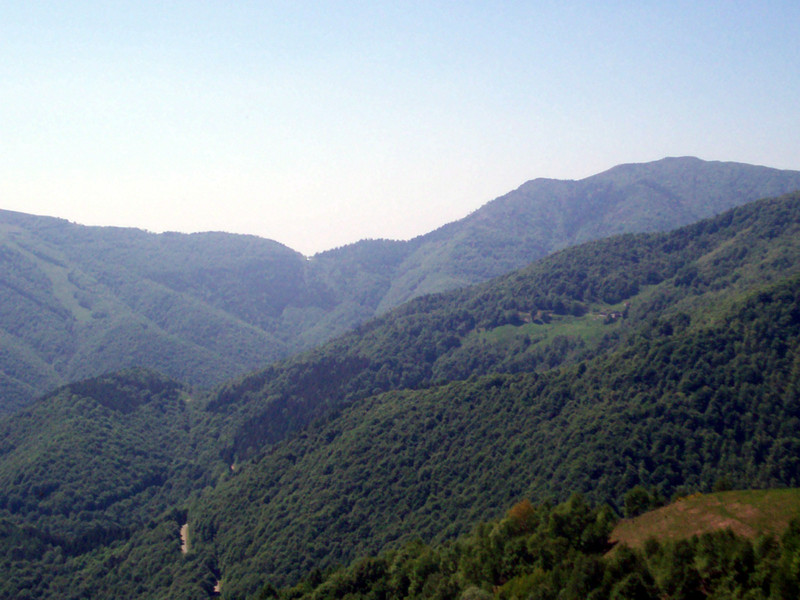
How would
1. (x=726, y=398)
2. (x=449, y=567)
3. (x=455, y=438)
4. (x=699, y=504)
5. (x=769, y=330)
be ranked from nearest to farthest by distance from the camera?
1. (x=699, y=504)
2. (x=449, y=567)
3. (x=726, y=398)
4. (x=769, y=330)
5. (x=455, y=438)

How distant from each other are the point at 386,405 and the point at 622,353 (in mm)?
58936

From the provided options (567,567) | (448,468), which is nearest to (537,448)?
(448,468)

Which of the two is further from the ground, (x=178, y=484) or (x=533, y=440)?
(x=533, y=440)

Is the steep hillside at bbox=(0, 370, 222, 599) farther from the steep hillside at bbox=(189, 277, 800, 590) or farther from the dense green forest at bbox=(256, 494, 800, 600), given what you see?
the dense green forest at bbox=(256, 494, 800, 600)

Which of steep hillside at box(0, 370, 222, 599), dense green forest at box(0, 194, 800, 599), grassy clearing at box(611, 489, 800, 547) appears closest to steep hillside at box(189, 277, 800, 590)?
dense green forest at box(0, 194, 800, 599)

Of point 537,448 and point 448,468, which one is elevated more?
point 537,448

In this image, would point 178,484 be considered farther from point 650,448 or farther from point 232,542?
point 650,448

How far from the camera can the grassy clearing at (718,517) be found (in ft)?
151

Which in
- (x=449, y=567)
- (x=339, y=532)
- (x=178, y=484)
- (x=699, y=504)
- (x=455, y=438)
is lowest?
(x=178, y=484)

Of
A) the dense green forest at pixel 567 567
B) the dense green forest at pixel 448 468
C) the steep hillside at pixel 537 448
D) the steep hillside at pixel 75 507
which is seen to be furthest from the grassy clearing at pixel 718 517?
the steep hillside at pixel 75 507

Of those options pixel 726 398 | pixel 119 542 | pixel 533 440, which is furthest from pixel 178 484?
pixel 726 398

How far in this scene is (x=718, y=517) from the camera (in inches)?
1924

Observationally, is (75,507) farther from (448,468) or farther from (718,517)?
(718,517)

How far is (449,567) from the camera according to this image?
60656 millimetres
